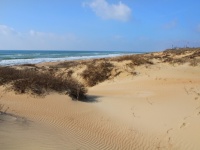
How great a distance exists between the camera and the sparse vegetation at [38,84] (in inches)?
474

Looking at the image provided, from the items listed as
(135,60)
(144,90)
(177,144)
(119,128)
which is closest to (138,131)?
(119,128)

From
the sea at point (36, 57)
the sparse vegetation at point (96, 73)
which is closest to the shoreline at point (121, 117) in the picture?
the sparse vegetation at point (96, 73)

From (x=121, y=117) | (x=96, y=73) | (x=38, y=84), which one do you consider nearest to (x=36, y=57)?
(x=96, y=73)

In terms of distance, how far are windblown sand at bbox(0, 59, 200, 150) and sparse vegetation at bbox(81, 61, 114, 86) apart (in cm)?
613

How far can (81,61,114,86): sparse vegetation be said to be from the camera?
20547 mm

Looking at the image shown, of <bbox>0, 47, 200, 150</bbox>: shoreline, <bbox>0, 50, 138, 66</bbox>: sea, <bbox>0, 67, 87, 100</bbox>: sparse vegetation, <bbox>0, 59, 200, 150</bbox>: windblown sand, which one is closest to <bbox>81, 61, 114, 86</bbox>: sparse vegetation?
<bbox>0, 47, 200, 150</bbox>: shoreline

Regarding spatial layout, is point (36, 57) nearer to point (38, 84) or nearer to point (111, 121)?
point (38, 84)

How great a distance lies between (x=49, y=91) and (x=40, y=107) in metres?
1.84

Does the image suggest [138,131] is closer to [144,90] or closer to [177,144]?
[177,144]

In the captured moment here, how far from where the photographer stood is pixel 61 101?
38.0ft

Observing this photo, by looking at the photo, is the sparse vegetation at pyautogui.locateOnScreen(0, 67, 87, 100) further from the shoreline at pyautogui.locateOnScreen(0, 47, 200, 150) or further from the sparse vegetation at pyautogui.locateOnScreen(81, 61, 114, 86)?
the sparse vegetation at pyautogui.locateOnScreen(81, 61, 114, 86)

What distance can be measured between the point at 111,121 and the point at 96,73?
11.3 m

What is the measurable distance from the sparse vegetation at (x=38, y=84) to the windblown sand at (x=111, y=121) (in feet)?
1.40

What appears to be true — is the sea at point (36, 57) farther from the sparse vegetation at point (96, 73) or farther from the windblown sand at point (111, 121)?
the windblown sand at point (111, 121)
